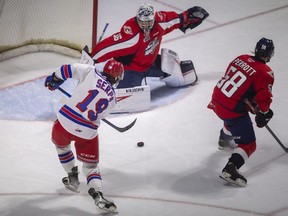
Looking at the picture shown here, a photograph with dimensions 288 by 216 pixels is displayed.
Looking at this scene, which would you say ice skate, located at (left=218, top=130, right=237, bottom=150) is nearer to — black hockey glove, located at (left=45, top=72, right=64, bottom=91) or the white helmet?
the white helmet

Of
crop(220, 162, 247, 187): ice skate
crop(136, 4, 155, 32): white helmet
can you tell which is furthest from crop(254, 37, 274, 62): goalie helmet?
crop(136, 4, 155, 32): white helmet

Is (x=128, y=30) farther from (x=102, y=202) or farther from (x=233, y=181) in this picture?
(x=102, y=202)

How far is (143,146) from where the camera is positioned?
5.27 m

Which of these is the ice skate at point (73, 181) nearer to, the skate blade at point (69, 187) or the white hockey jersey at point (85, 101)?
the skate blade at point (69, 187)

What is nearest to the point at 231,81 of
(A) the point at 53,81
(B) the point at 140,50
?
(A) the point at 53,81

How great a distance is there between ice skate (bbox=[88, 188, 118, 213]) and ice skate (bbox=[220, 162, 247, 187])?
2.44ft

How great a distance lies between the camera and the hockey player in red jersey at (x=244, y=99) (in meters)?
4.64

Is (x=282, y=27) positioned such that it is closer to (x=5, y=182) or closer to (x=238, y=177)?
(x=238, y=177)

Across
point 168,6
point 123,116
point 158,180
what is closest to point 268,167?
point 158,180

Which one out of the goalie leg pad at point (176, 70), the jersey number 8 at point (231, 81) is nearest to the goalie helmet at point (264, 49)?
the jersey number 8 at point (231, 81)

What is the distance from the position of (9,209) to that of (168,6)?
12.3ft

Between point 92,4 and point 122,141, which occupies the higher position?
point 92,4

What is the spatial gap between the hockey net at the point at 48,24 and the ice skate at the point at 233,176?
2164mm

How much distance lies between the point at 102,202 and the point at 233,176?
0.84 metres
